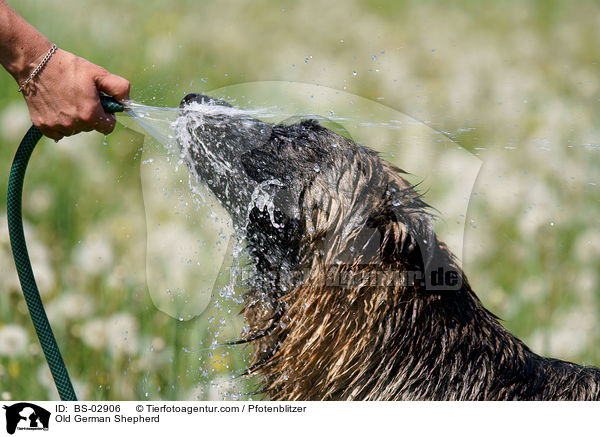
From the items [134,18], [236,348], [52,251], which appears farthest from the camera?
[134,18]

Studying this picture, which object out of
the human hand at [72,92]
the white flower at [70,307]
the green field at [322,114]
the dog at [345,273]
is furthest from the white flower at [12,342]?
the dog at [345,273]

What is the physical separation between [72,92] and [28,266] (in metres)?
0.75

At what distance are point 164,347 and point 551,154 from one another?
253 cm

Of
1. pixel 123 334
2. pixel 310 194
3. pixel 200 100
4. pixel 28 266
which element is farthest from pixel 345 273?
pixel 123 334

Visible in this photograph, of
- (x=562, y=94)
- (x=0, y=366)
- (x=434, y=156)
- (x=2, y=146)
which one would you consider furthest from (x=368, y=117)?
(x=2, y=146)

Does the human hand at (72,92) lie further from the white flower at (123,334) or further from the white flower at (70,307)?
the white flower at (70,307)

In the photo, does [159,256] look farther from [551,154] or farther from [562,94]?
[562,94]

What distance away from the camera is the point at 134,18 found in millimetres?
4285

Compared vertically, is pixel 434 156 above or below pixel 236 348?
above

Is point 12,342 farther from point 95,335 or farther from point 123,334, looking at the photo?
point 123,334

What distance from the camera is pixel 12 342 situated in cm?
327

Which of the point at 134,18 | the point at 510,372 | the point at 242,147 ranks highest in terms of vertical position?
the point at 134,18

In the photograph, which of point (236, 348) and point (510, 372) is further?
point (236, 348)

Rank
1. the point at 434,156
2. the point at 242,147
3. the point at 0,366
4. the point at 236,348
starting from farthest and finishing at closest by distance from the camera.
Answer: the point at 0,366
the point at 236,348
the point at 434,156
the point at 242,147
